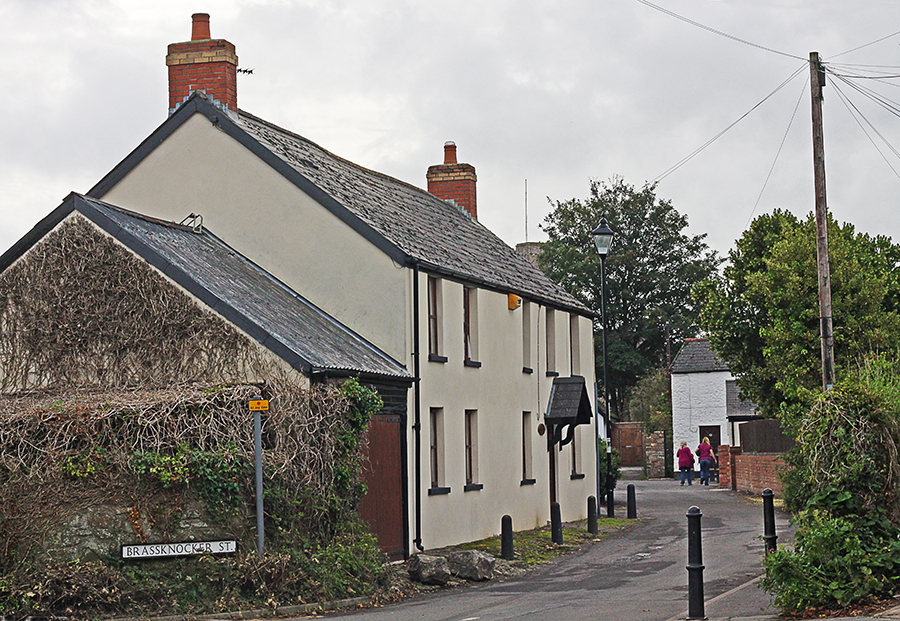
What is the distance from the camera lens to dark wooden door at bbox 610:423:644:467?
65.6 m

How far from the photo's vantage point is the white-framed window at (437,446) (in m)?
22.1

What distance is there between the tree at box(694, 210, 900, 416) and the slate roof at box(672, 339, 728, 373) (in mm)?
25454

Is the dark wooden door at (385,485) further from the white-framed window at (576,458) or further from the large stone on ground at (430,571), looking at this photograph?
the white-framed window at (576,458)

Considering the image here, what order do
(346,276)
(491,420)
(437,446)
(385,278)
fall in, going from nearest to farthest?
(385,278), (346,276), (437,446), (491,420)

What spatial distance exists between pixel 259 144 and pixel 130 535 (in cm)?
926

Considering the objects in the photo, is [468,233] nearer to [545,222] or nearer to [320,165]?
[320,165]

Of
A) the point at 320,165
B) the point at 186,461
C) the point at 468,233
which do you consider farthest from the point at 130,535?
the point at 468,233

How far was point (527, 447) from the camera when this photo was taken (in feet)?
88.8

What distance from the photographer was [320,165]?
2389cm

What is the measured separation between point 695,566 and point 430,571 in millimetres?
6055

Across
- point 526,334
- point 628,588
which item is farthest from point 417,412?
point 526,334

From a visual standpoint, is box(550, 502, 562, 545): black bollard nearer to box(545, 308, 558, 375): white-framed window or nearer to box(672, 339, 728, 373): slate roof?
box(545, 308, 558, 375): white-framed window

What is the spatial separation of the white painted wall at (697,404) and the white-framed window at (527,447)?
1334 inches

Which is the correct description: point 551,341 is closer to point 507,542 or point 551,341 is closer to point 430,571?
point 507,542
